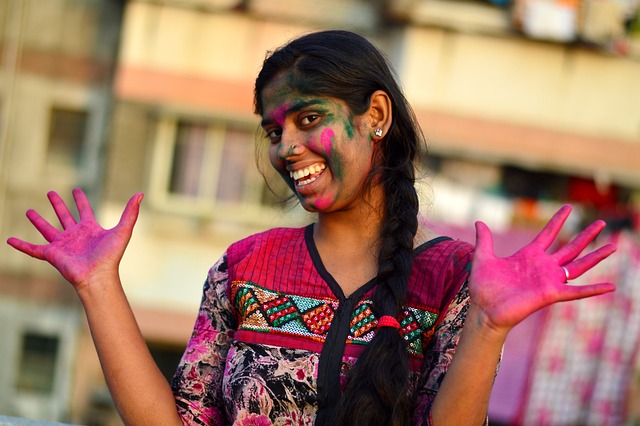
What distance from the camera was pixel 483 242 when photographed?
2316 mm

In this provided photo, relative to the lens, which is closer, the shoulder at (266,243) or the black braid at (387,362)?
the black braid at (387,362)

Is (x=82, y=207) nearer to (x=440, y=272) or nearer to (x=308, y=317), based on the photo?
(x=308, y=317)

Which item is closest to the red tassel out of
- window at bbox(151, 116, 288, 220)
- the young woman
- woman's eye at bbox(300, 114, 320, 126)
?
the young woman

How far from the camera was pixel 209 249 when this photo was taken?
12469 mm

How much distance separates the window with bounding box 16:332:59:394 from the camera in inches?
497

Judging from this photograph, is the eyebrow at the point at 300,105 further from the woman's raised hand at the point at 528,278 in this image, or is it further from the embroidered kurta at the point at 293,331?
the woman's raised hand at the point at 528,278

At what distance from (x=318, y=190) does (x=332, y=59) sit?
0.30 metres

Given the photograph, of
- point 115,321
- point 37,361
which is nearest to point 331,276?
point 115,321

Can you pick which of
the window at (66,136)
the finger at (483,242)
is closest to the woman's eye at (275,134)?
the finger at (483,242)

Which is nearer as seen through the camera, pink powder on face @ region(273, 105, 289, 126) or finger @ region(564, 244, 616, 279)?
finger @ region(564, 244, 616, 279)

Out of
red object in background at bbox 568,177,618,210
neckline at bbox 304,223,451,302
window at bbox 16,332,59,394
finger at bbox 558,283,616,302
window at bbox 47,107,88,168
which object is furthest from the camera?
window at bbox 47,107,88,168

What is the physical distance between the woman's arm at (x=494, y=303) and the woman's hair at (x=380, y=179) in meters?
0.12

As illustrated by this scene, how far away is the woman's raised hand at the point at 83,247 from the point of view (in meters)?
2.52

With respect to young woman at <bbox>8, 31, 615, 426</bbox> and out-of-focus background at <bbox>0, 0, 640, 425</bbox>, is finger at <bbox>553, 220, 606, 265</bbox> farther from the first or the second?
out-of-focus background at <bbox>0, 0, 640, 425</bbox>
